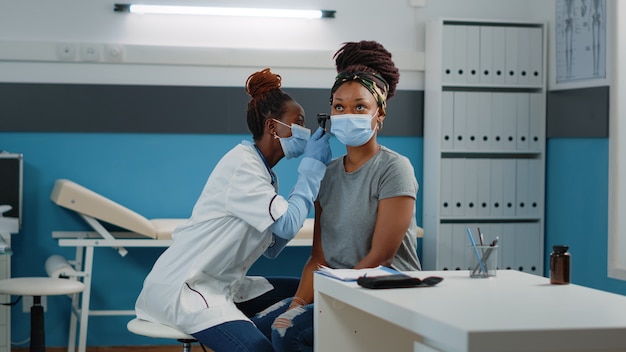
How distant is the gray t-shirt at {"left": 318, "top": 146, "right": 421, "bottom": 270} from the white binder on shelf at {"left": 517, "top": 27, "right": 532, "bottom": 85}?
6.74ft

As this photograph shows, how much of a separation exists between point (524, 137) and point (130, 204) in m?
2.02

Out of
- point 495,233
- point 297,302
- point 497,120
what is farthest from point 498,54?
Result: point 297,302

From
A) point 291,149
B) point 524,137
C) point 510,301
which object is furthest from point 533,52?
point 510,301

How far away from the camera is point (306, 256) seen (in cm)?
438

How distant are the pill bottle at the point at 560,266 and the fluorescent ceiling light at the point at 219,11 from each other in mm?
2565

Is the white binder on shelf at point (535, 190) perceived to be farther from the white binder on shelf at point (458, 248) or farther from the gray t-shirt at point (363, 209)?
the gray t-shirt at point (363, 209)

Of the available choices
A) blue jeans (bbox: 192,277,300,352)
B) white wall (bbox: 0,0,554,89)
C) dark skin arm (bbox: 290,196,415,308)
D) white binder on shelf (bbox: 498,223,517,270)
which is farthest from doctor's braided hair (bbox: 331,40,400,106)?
white binder on shelf (bbox: 498,223,517,270)

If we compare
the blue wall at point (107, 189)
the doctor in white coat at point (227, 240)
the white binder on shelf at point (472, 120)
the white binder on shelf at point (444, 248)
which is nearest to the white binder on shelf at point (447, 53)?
the white binder on shelf at point (472, 120)

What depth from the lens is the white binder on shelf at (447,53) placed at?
165 inches

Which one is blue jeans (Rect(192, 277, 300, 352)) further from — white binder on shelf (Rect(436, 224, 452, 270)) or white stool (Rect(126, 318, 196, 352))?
white binder on shelf (Rect(436, 224, 452, 270))

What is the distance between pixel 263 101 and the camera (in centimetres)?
257

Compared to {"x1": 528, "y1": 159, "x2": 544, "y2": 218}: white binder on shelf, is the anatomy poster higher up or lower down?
higher up

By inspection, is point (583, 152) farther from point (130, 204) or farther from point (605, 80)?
point (130, 204)

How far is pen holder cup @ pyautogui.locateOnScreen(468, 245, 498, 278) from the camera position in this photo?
2109 millimetres
